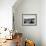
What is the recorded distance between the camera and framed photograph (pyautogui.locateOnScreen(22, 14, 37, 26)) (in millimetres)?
5703

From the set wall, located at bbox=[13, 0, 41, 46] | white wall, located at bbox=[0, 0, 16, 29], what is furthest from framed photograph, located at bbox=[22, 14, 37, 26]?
white wall, located at bbox=[0, 0, 16, 29]

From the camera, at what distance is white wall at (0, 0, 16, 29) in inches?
175

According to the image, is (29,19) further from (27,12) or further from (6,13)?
(6,13)

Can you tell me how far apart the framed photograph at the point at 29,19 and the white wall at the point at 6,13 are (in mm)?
1325

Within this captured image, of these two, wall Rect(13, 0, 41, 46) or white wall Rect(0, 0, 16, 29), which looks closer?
white wall Rect(0, 0, 16, 29)

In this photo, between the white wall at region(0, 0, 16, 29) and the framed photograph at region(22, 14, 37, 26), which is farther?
the framed photograph at region(22, 14, 37, 26)

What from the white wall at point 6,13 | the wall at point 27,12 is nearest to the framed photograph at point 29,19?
the wall at point 27,12

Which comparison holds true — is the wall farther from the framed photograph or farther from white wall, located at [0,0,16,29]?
white wall, located at [0,0,16,29]

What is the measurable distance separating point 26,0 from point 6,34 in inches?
97.4

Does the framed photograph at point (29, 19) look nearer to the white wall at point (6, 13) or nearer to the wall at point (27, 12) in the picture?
the wall at point (27, 12)

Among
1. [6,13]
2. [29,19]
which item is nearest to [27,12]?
[29,19]

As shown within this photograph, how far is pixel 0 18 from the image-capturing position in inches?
179

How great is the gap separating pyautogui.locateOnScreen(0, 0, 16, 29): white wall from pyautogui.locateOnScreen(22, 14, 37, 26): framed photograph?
52.1 inches

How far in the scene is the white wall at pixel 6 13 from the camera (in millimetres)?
4453
